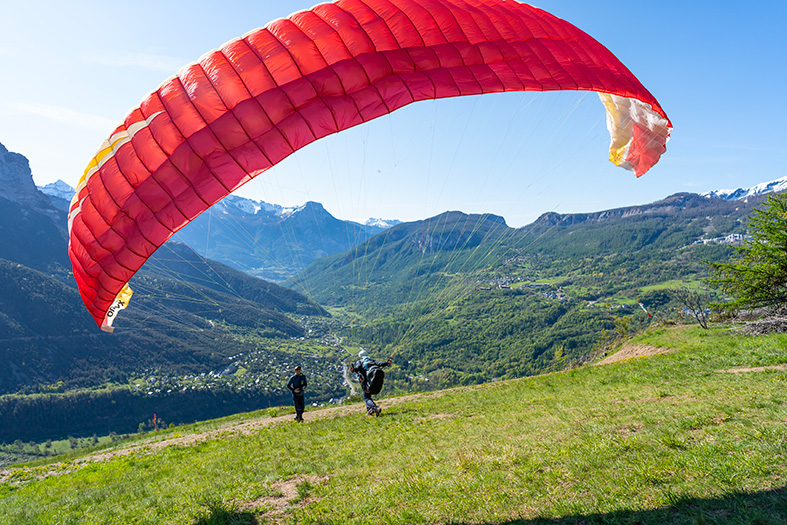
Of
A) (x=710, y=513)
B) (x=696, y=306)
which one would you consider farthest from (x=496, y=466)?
(x=696, y=306)

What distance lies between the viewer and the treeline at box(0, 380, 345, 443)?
118125 mm

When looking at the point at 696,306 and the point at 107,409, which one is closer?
the point at 696,306

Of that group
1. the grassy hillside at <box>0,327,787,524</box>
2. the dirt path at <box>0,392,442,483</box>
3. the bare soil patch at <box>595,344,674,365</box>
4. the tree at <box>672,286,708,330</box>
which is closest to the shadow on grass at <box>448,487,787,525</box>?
the grassy hillside at <box>0,327,787,524</box>

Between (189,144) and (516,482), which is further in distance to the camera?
(189,144)

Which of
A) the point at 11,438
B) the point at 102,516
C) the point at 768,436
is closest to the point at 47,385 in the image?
the point at 11,438

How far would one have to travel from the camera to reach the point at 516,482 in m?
5.12

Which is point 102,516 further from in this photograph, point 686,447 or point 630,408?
point 630,408

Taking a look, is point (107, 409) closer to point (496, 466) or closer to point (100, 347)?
point (100, 347)

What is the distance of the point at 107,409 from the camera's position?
405 ft

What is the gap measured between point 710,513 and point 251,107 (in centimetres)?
797

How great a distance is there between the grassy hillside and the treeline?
11158 centimetres

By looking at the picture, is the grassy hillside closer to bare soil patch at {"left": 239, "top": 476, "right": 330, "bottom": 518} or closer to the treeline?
bare soil patch at {"left": 239, "top": 476, "right": 330, "bottom": 518}

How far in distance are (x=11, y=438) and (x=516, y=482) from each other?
169 m

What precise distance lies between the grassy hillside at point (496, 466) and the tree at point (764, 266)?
6147 millimetres
